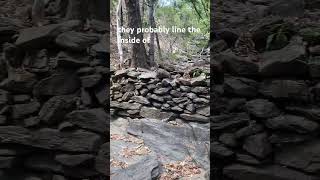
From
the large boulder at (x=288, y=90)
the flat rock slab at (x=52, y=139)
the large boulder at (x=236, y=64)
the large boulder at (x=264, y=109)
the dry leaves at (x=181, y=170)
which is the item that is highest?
the large boulder at (x=236, y=64)

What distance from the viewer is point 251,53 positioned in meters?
2.46

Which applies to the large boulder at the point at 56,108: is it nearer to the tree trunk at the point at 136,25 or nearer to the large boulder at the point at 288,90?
the tree trunk at the point at 136,25

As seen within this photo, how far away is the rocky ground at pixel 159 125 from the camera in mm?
2537

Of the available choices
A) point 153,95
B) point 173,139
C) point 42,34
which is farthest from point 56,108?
point 173,139

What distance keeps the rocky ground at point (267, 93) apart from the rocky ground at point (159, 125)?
10 cm

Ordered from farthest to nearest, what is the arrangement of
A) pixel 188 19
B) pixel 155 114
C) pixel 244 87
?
pixel 155 114, pixel 188 19, pixel 244 87

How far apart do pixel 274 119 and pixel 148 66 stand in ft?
2.54

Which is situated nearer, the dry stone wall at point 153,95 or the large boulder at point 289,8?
the large boulder at point 289,8

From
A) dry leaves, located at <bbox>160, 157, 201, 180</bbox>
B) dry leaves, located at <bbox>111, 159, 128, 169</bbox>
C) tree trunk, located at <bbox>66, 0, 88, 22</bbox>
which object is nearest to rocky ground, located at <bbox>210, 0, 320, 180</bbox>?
dry leaves, located at <bbox>160, 157, 201, 180</bbox>

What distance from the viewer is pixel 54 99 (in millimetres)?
2648

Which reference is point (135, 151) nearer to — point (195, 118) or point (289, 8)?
point (195, 118)

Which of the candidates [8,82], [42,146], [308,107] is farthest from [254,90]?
[8,82]

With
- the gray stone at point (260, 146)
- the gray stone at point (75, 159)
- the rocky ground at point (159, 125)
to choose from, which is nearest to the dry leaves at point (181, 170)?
the rocky ground at point (159, 125)

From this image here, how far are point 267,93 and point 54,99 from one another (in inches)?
47.6
